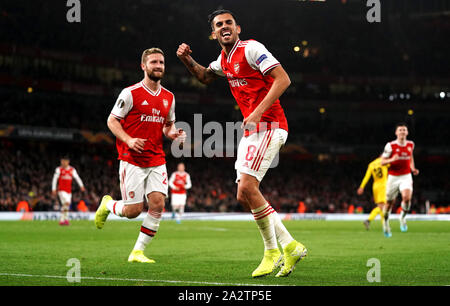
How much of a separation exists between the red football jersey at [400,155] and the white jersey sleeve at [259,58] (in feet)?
31.9

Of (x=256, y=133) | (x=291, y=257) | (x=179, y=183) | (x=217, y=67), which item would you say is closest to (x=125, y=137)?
(x=217, y=67)

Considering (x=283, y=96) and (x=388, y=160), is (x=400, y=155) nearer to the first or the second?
(x=388, y=160)

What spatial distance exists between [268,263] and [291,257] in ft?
0.86

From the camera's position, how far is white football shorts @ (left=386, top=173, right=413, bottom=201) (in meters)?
16.2

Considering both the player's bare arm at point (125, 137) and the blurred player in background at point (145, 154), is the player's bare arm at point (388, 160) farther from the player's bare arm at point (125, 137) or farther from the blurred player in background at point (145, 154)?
the player's bare arm at point (125, 137)

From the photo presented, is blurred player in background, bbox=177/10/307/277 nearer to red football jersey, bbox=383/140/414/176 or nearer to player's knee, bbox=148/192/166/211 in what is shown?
player's knee, bbox=148/192/166/211

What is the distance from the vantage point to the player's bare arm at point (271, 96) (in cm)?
622

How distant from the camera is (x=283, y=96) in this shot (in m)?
47.9

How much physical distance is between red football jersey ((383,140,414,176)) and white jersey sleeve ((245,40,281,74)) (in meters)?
9.72

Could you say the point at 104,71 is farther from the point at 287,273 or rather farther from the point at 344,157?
the point at 287,273

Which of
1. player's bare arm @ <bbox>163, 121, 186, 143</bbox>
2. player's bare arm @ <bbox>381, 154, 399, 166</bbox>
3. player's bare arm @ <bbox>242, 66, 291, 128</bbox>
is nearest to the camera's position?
player's bare arm @ <bbox>242, 66, 291, 128</bbox>

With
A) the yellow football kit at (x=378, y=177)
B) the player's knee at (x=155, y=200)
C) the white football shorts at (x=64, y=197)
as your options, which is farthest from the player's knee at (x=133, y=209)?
the white football shorts at (x=64, y=197)

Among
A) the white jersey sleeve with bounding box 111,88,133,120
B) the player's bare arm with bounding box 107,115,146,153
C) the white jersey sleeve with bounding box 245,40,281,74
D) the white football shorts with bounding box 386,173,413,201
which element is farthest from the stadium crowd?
the white jersey sleeve with bounding box 245,40,281,74

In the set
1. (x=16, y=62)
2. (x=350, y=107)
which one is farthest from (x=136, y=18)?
(x=350, y=107)
